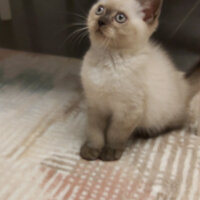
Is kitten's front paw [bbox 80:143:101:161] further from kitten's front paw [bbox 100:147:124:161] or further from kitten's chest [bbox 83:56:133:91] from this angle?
A: kitten's chest [bbox 83:56:133:91]

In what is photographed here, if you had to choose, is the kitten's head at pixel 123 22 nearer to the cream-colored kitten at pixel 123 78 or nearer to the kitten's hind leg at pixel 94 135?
the cream-colored kitten at pixel 123 78

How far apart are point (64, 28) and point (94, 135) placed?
A: 2.36 feet

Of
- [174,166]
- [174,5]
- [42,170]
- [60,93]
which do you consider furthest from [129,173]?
[174,5]

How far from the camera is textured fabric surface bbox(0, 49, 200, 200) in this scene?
0.99m

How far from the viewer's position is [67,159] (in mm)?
1135

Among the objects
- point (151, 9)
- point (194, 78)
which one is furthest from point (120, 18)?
point (194, 78)

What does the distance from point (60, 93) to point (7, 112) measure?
0.98ft

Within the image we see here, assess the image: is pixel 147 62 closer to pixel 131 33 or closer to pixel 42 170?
pixel 131 33

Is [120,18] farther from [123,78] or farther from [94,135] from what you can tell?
[94,135]

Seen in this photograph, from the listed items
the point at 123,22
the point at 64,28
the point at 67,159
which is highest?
the point at 123,22

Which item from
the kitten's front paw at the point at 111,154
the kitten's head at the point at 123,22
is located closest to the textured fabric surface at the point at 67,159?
the kitten's front paw at the point at 111,154

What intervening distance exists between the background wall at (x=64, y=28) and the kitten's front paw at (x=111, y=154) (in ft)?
2.15

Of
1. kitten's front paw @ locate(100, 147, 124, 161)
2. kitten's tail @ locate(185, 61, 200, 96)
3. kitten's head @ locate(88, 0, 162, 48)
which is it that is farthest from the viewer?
kitten's tail @ locate(185, 61, 200, 96)

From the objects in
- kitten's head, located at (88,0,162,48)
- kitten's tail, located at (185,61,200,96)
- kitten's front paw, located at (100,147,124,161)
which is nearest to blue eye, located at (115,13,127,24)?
kitten's head, located at (88,0,162,48)
